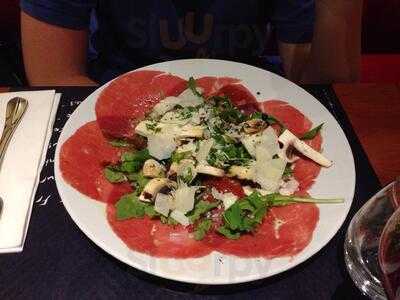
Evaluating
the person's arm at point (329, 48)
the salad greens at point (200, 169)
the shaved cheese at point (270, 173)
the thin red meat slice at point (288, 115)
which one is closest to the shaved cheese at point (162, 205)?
the salad greens at point (200, 169)

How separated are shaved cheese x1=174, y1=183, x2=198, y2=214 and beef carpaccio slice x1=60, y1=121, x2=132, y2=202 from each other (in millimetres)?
130

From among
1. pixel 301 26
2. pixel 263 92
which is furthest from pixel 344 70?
pixel 263 92

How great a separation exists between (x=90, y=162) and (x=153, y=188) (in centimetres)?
20

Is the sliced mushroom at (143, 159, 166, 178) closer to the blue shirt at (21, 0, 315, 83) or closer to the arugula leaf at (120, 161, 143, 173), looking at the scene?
the arugula leaf at (120, 161, 143, 173)

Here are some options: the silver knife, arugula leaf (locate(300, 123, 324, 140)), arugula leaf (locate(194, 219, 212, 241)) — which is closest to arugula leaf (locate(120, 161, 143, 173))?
arugula leaf (locate(194, 219, 212, 241))

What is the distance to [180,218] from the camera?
91cm

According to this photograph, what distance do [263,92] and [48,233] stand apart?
667mm

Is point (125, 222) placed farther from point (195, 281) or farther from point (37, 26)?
point (37, 26)

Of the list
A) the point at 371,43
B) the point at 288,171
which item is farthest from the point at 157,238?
the point at 371,43

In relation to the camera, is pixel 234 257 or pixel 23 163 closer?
pixel 234 257

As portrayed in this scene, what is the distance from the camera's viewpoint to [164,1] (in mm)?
1451

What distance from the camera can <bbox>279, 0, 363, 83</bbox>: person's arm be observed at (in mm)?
1620

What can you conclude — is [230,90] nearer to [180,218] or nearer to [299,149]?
[299,149]

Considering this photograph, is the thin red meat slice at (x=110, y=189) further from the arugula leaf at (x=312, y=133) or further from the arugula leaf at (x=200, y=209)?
the arugula leaf at (x=312, y=133)
